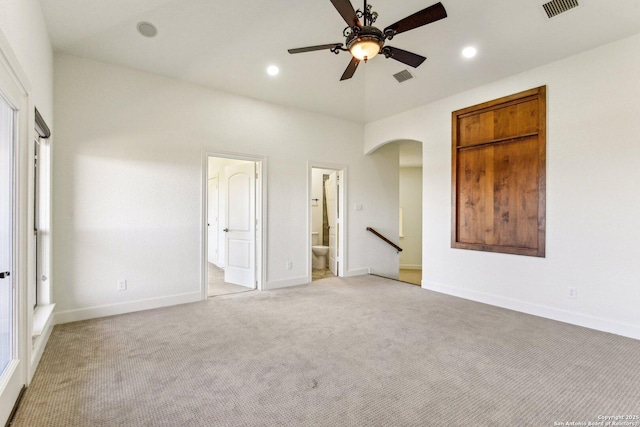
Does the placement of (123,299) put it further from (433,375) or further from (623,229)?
(623,229)

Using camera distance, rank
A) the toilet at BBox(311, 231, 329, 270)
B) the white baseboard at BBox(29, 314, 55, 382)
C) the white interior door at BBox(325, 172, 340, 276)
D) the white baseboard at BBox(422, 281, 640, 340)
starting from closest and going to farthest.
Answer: the white baseboard at BBox(29, 314, 55, 382)
the white baseboard at BBox(422, 281, 640, 340)
the white interior door at BBox(325, 172, 340, 276)
the toilet at BBox(311, 231, 329, 270)

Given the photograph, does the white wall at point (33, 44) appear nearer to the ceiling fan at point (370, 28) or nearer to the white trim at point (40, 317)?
the white trim at point (40, 317)

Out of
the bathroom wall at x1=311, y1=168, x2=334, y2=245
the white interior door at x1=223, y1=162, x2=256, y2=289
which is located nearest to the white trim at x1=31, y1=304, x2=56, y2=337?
the white interior door at x1=223, y1=162, x2=256, y2=289

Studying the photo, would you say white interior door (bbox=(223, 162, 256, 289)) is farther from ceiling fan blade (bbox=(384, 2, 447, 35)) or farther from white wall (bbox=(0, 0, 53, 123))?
ceiling fan blade (bbox=(384, 2, 447, 35))

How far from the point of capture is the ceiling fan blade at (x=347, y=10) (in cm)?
219

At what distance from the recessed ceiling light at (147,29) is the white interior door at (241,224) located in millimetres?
2097

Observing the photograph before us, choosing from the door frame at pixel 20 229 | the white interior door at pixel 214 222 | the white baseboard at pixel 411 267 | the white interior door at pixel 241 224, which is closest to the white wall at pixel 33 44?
the door frame at pixel 20 229

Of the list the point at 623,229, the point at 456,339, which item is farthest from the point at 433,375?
the point at 623,229

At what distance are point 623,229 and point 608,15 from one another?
205 centimetres

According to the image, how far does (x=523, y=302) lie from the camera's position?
383cm

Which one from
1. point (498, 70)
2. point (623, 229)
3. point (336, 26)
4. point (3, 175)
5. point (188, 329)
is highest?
point (336, 26)

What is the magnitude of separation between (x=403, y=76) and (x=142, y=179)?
12.0 ft

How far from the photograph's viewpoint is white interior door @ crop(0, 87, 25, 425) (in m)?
1.90

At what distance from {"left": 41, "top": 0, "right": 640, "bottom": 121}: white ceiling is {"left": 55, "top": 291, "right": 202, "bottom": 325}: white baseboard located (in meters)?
2.83
